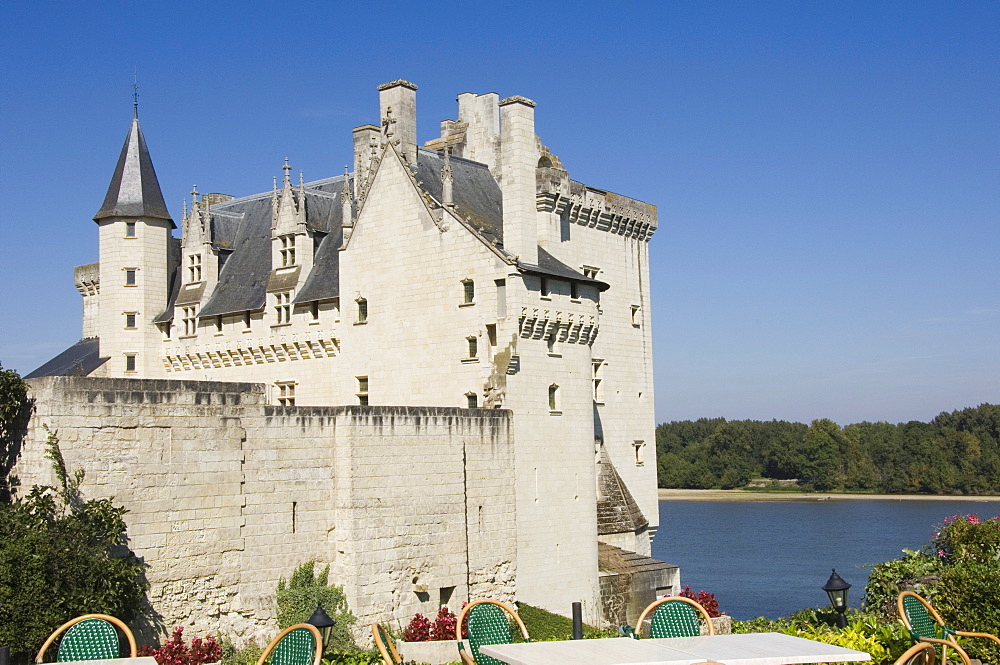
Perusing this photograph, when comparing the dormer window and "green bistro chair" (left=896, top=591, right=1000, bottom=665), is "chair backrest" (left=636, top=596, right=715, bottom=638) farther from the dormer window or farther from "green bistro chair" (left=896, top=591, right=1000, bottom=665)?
the dormer window

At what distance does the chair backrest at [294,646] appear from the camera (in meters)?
11.6

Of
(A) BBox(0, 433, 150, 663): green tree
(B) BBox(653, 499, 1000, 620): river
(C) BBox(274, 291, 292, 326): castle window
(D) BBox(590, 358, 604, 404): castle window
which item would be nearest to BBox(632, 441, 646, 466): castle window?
(D) BBox(590, 358, 604, 404): castle window

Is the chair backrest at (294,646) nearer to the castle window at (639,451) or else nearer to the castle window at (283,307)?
the castle window at (283,307)

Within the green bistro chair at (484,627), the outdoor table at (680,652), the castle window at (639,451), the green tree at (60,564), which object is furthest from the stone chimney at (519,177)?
the outdoor table at (680,652)

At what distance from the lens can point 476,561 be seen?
25.3 m

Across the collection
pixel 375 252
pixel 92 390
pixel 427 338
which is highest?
pixel 375 252

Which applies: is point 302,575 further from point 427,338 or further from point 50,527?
point 427,338

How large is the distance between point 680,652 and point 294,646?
392 cm

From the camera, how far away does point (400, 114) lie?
3106cm

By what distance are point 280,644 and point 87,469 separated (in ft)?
26.4

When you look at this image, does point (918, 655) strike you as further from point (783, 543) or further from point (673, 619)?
point (783, 543)

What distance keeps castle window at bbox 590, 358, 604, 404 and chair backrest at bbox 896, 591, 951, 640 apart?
66.9 ft

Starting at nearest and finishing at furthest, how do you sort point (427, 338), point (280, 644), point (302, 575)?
point (280, 644)
point (302, 575)
point (427, 338)

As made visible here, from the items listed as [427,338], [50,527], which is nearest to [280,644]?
[50,527]
